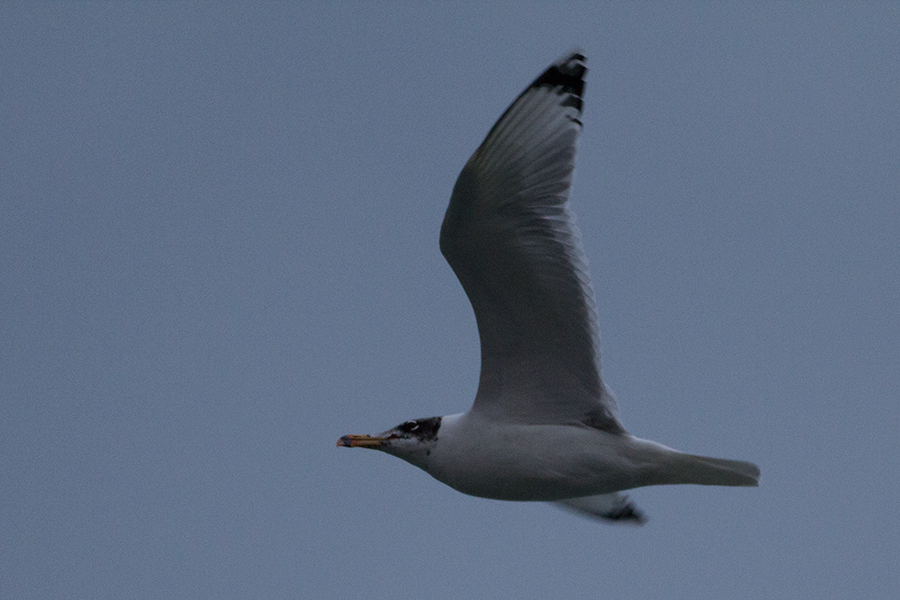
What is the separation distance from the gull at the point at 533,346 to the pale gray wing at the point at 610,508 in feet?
2.87

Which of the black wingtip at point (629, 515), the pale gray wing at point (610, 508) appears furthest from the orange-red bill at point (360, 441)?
the black wingtip at point (629, 515)

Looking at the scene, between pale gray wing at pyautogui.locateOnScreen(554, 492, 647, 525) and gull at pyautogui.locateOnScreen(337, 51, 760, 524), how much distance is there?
875 millimetres

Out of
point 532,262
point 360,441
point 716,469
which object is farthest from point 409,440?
point 716,469

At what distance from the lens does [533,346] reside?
581 cm

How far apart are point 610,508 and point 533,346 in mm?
1572

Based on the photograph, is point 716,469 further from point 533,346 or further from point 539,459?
point 533,346

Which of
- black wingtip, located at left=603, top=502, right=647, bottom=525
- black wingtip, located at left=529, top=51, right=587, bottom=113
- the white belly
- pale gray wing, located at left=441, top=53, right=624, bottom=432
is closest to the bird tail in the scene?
the white belly

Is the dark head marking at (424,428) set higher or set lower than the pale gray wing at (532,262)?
lower

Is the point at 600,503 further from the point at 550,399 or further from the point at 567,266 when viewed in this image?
the point at 567,266

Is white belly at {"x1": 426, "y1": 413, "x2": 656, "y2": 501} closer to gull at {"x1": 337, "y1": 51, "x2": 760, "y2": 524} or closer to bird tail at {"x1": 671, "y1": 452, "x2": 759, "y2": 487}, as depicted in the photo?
gull at {"x1": 337, "y1": 51, "x2": 760, "y2": 524}

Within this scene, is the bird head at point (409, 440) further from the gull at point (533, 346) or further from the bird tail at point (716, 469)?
the bird tail at point (716, 469)

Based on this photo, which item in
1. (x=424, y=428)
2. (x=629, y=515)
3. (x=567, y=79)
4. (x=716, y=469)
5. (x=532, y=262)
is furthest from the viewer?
(x=629, y=515)

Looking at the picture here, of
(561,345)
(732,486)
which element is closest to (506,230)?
(561,345)

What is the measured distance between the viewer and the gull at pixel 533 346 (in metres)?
5.33
